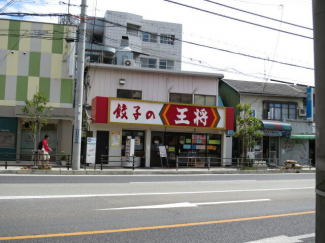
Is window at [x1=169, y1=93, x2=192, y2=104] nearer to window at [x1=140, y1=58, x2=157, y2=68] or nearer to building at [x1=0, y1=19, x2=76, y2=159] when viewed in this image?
building at [x1=0, y1=19, x2=76, y2=159]

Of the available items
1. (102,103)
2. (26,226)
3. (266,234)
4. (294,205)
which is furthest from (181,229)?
(102,103)

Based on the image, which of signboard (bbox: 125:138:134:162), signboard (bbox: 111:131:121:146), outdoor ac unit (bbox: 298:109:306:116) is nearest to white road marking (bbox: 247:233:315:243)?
signboard (bbox: 125:138:134:162)

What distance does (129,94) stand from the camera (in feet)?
74.7

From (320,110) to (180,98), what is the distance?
835 inches

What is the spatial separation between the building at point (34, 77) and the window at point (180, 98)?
6.94m

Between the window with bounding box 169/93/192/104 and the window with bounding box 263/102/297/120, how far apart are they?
7680mm

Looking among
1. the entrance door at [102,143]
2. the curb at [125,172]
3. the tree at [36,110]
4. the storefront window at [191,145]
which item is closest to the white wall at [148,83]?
the entrance door at [102,143]

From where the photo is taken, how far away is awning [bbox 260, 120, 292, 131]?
85.8 ft

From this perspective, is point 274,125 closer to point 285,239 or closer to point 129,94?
point 129,94

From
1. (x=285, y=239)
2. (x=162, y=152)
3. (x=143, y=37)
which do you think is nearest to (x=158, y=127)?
(x=162, y=152)

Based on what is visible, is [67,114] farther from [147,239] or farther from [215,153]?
[147,239]

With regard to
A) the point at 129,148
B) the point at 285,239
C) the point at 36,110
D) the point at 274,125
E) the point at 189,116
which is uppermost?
the point at 189,116

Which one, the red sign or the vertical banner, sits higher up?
the vertical banner

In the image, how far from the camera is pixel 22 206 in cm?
778
